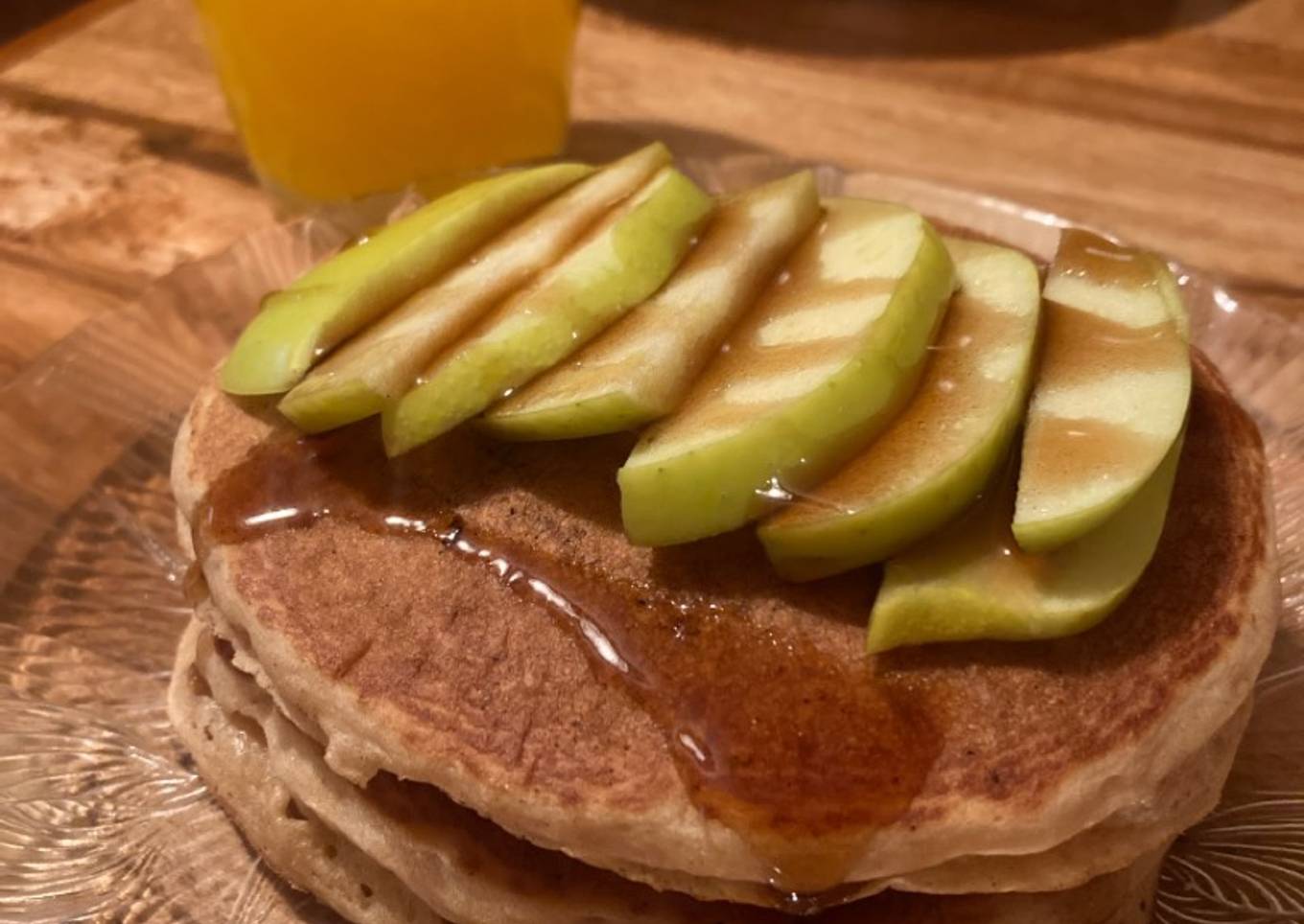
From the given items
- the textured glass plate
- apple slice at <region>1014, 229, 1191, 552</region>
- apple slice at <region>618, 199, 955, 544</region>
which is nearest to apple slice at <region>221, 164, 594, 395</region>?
apple slice at <region>618, 199, 955, 544</region>

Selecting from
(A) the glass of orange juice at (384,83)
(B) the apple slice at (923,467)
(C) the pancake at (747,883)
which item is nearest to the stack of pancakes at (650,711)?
(C) the pancake at (747,883)

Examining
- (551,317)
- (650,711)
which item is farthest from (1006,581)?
(551,317)

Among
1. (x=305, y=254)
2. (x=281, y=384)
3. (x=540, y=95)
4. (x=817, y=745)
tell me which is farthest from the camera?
(x=540, y=95)

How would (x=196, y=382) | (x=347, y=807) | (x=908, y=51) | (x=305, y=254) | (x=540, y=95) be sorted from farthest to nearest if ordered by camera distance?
(x=908, y=51)
(x=540, y=95)
(x=305, y=254)
(x=196, y=382)
(x=347, y=807)

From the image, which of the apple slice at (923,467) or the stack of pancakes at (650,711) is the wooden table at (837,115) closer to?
the stack of pancakes at (650,711)

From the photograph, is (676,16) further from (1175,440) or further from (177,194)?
(1175,440)

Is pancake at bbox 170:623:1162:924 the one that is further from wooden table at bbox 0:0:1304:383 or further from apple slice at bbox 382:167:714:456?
wooden table at bbox 0:0:1304:383

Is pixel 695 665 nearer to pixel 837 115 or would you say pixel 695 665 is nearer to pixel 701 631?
pixel 701 631

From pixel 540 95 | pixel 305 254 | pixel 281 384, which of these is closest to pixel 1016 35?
pixel 540 95

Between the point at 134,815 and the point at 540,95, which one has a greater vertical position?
the point at 540,95
